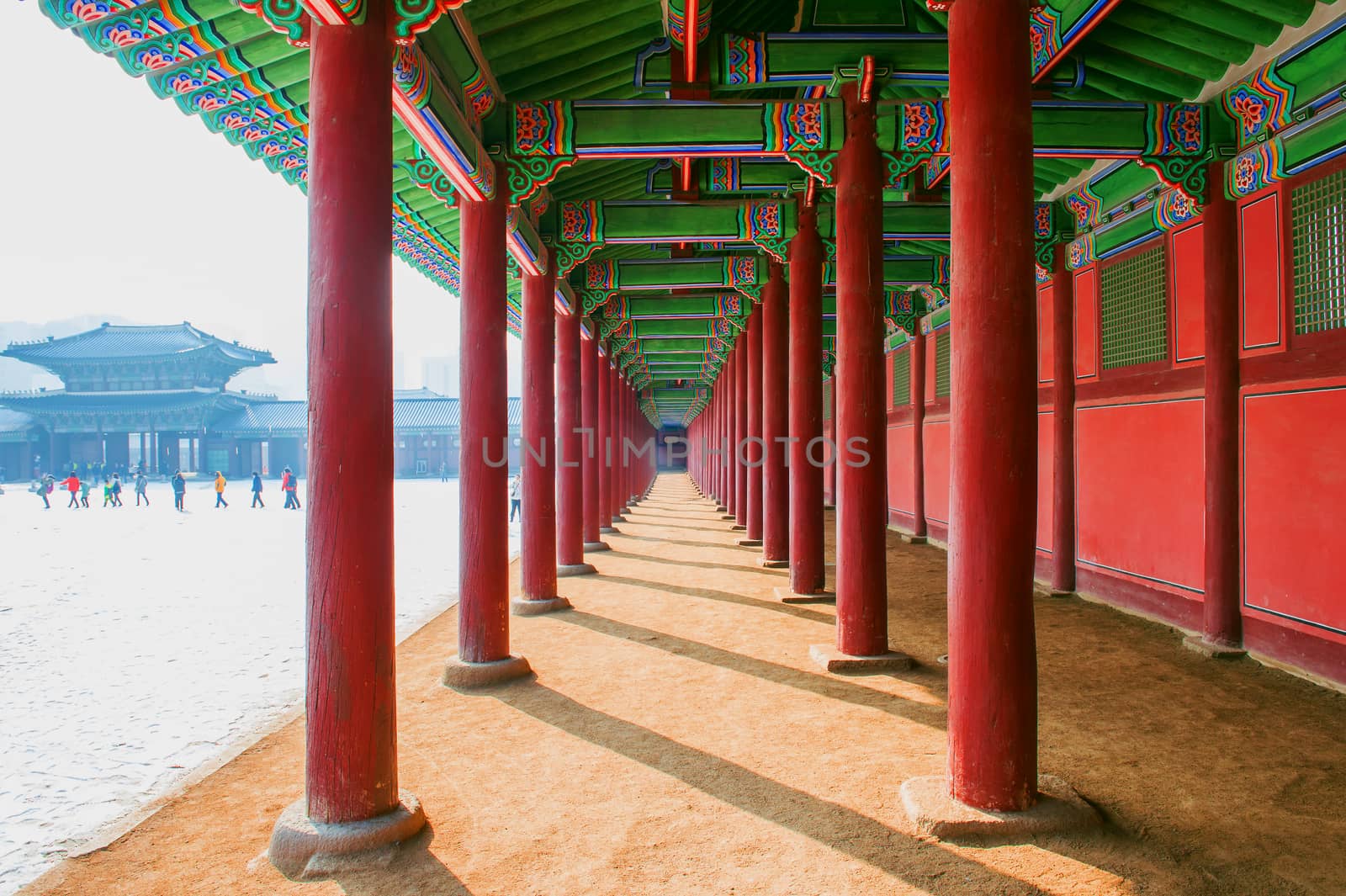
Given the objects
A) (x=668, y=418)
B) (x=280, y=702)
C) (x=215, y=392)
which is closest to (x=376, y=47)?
(x=280, y=702)

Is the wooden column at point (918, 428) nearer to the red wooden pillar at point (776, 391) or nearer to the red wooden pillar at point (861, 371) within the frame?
the red wooden pillar at point (776, 391)

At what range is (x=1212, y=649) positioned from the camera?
6613 millimetres

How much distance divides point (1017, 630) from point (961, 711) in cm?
43

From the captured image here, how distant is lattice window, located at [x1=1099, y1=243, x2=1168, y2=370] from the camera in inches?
308

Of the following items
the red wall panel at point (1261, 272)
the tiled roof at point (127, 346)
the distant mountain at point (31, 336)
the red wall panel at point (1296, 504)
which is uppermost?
the distant mountain at point (31, 336)

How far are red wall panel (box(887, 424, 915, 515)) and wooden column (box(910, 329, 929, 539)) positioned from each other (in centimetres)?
17

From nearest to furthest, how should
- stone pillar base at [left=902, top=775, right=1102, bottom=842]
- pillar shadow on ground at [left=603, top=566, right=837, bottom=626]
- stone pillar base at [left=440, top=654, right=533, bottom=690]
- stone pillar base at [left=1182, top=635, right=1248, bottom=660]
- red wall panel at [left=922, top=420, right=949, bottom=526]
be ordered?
stone pillar base at [left=902, top=775, right=1102, bottom=842] < stone pillar base at [left=440, top=654, right=533, bottom=690] < stone pillar base at [left=1182, top=635, right=1248, bottom=660] < pillar shadow on ground at [left=603, top=566, right=837, bottom=626] < red wall panel at [left=922, top=420, right=949, bottom=526]

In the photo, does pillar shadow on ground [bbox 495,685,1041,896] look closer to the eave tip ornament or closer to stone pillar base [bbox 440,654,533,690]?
stone pillar base [bbox 440,654,533,690]

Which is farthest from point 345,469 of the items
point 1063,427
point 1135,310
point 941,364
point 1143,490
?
point 941,364

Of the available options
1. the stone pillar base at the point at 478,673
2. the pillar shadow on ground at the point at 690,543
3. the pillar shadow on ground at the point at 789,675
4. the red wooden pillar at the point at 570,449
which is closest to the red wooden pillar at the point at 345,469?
the stone pillar base at the point at 478,673


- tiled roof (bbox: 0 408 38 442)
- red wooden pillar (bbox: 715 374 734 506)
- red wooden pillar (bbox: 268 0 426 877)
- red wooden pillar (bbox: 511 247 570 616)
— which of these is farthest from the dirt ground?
tiled roof (bbox: 0 408 38 442)

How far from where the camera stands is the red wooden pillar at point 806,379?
832 centimetres

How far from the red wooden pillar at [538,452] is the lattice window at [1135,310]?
5702 millimetres

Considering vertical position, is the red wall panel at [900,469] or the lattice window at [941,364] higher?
the lattice window at [941,364]
